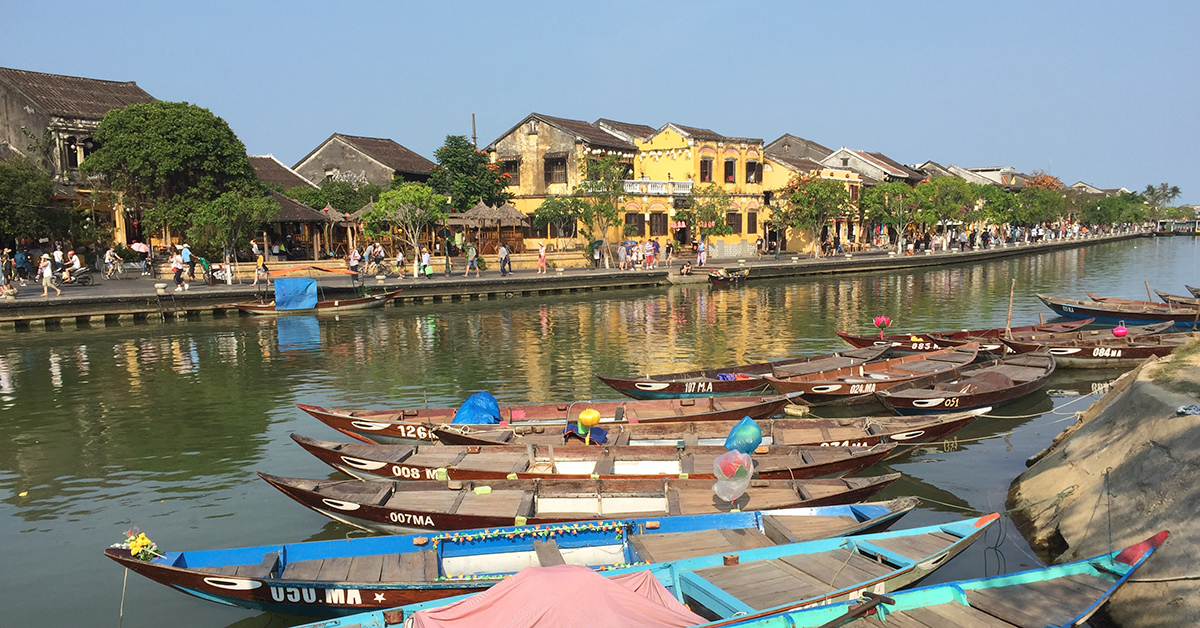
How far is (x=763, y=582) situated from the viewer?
7.99 meters

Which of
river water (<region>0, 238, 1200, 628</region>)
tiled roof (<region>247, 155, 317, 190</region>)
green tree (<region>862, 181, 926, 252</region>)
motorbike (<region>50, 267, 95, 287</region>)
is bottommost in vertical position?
river water (<region>0, 238, 1200, 628</region>)

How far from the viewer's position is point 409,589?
26.7 ft

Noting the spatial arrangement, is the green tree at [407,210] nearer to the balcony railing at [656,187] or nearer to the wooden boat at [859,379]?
the balcony railing at [656,187]

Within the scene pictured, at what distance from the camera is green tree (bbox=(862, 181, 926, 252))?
195 feet

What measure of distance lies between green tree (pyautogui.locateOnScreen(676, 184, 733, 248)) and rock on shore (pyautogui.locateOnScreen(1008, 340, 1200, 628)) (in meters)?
38.8

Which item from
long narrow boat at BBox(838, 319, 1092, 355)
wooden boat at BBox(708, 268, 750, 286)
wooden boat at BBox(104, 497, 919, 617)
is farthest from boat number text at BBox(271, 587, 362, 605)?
wooden boat at BBox(708, 268, 750, 286)

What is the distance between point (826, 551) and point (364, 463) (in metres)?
7.11

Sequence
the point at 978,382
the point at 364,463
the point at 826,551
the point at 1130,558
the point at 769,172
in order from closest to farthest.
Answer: the point at 1130,558 < the point at 826,551 < the point at 364,463 < the point at 978,382 < the point at 769,172

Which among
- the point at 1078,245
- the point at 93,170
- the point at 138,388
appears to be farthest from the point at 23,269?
the point at 1078,245

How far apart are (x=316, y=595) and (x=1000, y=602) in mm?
6846

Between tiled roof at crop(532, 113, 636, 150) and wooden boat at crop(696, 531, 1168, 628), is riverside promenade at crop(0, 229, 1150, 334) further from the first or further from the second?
wooden boat at crop(696, 531, 1168, 628)

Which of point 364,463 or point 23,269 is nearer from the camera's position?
point 364,463

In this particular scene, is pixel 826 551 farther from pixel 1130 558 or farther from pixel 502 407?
pixel 502 407

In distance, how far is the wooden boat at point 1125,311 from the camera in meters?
26.0
